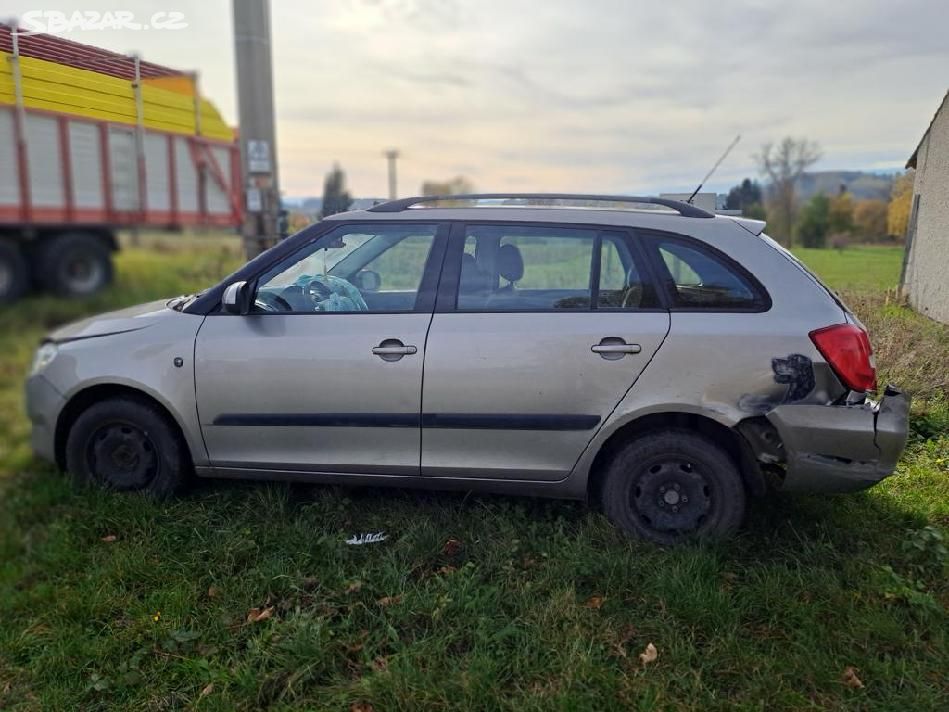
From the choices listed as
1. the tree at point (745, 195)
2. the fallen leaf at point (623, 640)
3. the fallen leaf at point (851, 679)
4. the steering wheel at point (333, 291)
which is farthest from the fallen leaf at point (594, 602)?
the tree at point (745, 195)

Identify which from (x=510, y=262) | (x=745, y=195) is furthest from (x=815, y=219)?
(x=510, y=262)

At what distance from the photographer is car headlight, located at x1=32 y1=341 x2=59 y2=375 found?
2.51 m

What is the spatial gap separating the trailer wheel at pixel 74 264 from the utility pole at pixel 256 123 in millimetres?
1831

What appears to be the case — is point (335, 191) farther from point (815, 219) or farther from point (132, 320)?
point (815, 219)

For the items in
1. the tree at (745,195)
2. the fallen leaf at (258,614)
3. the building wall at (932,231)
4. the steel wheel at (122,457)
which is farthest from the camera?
the tree at (745,195)

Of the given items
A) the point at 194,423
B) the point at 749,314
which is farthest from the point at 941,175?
the point at 194,423

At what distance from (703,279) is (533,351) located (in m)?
0.86

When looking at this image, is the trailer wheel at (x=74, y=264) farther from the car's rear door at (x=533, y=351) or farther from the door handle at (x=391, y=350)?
the car's rear door at (x=533, y=351)

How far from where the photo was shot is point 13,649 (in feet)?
9.04

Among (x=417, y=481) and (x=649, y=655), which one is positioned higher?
(x=417, y=481)

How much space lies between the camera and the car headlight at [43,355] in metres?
2.51

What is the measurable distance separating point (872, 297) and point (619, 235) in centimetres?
299

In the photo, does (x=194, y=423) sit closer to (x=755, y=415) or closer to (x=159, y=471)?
(x=159, y=471)

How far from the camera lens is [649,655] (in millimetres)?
2629
